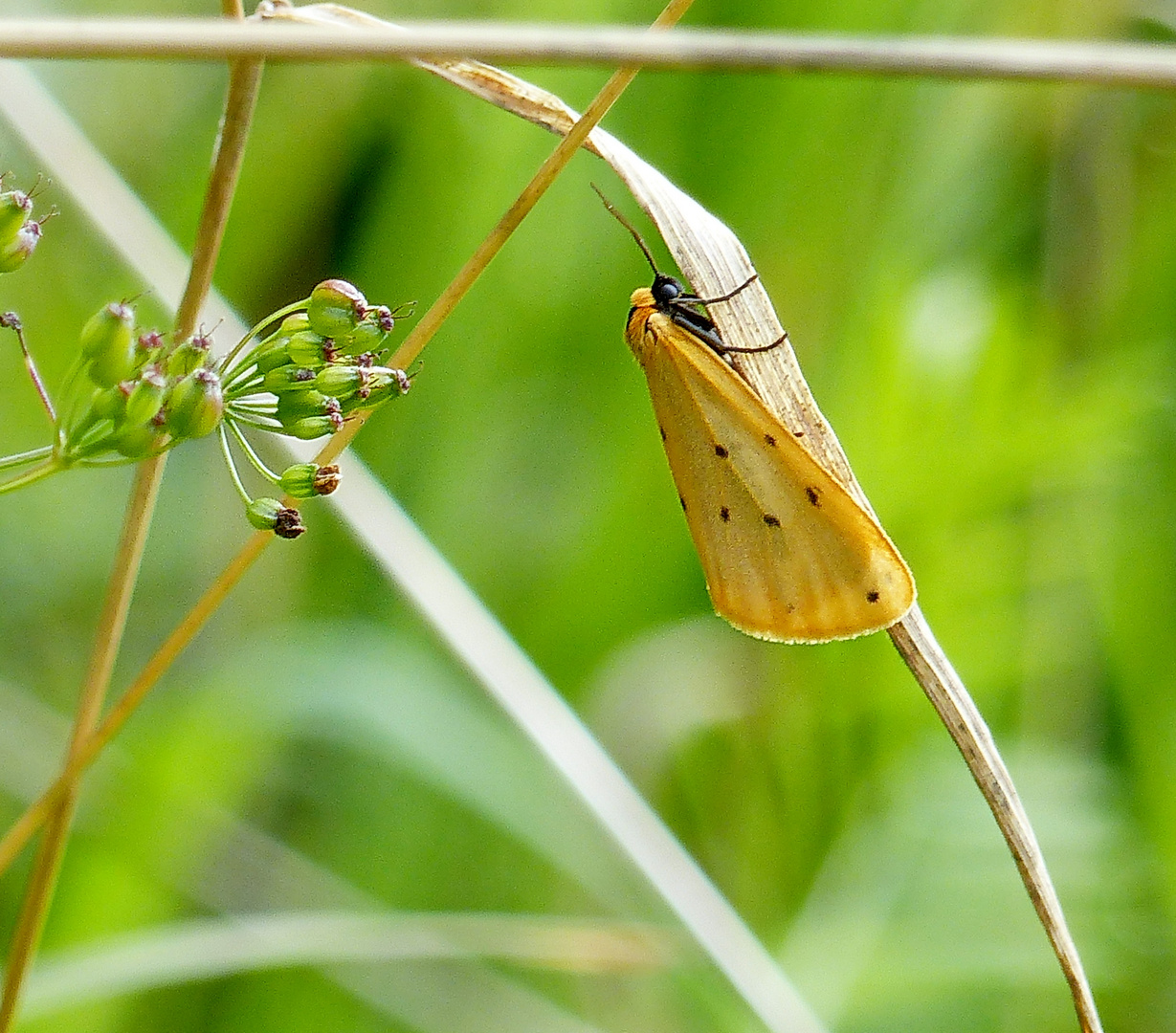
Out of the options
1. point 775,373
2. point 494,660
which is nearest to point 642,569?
point 494,660

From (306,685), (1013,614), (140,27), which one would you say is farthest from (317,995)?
(140,27)

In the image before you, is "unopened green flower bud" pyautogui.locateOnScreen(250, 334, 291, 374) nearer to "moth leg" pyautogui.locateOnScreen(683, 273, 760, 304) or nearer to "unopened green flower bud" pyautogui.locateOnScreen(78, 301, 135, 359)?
"unopened green flower bud" pyautogui.locateOnScreen(78, 301, 135, 359)

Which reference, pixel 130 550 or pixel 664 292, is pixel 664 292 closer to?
pixel 664 292

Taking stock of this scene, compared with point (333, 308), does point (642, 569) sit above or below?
below

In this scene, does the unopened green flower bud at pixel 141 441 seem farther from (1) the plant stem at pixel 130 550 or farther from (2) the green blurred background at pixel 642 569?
(2) the green blurred background at pixel 642 569

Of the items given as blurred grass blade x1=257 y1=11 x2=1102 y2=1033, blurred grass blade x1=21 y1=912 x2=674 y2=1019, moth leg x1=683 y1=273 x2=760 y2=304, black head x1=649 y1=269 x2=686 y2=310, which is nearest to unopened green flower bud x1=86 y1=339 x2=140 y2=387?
blurred grass blade x1=257 y1=11 x2=1102 y2=1033

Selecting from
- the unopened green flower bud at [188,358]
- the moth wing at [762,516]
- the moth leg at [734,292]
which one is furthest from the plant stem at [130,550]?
the moth wing at [762,516]
